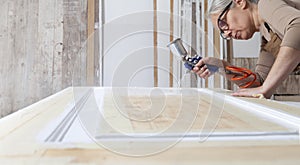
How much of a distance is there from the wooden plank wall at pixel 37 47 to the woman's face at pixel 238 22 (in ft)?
5.26

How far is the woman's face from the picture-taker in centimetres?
125

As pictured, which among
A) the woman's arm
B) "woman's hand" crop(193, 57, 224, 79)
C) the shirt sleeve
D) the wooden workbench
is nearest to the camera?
the wooden workbench

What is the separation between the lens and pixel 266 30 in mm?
1256

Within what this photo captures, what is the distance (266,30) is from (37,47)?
6.73ft

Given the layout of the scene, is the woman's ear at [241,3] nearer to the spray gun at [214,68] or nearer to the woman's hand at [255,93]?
the spray gun at [214,68]

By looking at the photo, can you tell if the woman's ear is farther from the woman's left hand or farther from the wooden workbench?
the wooden workbench

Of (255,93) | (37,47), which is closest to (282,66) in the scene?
(255,93)

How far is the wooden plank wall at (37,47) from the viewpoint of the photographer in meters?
2.73

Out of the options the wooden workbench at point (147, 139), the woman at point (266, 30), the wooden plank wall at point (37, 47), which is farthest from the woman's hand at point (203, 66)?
the wooden plank wall at point (37, 47)

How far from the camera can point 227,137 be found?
0.38 m

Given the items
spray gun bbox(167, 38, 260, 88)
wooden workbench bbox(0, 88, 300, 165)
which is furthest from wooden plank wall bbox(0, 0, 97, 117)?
wooden workbench bbox(0, 88, 300, 165)

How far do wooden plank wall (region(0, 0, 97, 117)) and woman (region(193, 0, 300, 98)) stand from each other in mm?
1614

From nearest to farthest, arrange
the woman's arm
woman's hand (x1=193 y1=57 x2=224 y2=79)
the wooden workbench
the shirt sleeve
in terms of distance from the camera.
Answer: the wooden workbench
the woman's arm
woman's hand (x1=193 y1=57 x2=224 y2=79)
the shirt sleeve

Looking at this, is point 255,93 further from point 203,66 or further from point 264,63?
point 264,63
